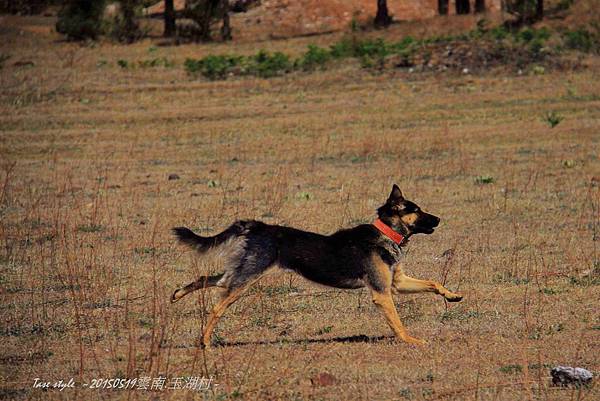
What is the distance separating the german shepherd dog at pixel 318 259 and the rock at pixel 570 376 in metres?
1.35

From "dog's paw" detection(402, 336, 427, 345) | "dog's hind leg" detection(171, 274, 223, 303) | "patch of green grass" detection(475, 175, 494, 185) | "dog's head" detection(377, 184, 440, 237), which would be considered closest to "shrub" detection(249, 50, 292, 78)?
"patch of green grass" detection(475, 175, 494, 185)

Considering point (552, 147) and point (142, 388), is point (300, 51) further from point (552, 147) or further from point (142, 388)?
point (142, 388)

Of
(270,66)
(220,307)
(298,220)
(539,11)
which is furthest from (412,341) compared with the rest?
(539,11)

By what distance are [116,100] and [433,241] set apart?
15.8 m

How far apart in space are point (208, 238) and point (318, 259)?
85 cm

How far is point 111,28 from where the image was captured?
4056cm

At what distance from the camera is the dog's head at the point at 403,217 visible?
28.6 feet

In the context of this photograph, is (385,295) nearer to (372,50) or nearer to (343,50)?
(372,50)

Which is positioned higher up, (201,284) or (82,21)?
(201,284)

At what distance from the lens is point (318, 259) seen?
8.27 metres

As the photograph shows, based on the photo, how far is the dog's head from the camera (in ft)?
28.6

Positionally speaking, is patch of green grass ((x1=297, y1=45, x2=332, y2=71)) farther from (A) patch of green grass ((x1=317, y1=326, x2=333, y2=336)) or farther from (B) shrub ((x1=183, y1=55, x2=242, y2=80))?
(A) patch of green grass ((x1=317, y1=326, x2=333, y2=336))

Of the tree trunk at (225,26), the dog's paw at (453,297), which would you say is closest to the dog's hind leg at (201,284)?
the dog's paw at (453,297)

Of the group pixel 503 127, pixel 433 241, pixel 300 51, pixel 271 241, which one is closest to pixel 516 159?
pixel 503 127
